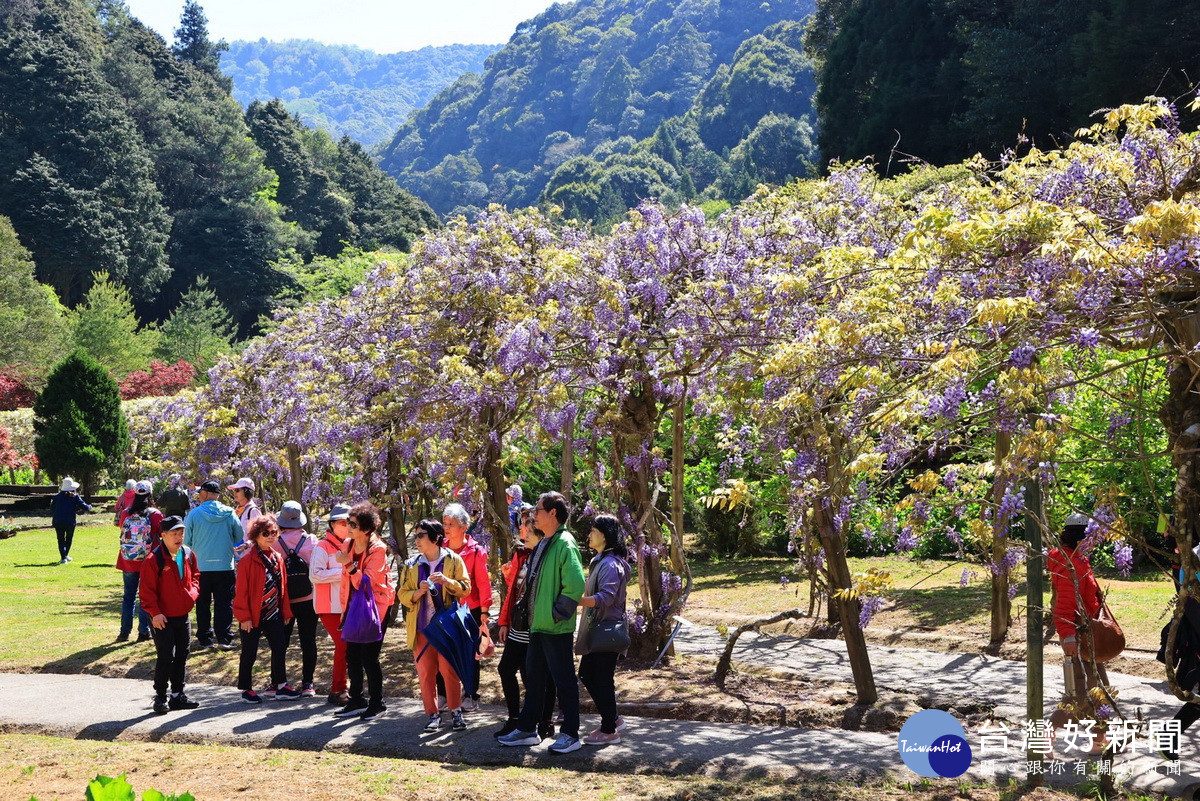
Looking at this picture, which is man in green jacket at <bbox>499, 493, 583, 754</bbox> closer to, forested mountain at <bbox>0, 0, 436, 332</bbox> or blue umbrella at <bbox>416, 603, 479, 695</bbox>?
blue umbrella at <bbox>416, 603, 479, 695</bbox>

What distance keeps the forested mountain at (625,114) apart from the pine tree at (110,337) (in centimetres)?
6156

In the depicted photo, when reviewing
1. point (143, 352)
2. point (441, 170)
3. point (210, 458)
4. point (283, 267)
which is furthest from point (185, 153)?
point (441, 170)

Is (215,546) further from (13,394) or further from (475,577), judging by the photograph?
(13,394)

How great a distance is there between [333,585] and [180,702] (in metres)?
1.50

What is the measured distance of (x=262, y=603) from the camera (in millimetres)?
8898

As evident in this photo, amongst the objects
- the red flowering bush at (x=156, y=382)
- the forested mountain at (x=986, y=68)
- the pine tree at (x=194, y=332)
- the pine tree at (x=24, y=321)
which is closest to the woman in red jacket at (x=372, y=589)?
the forested mountain at (x=986, y=68)

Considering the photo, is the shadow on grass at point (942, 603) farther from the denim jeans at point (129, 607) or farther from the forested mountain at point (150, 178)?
the forested mountain at point (150, 178)

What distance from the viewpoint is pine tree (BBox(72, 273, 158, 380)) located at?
46531mm

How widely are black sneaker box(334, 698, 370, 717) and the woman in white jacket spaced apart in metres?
0.34

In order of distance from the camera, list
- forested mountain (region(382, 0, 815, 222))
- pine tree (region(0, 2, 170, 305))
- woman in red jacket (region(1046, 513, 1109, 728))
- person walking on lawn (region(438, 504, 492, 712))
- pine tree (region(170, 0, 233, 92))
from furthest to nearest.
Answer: forested mountain (region(382, 0, 815, 222)), pine tree (region(170, 0, 233, 92)), pine tree (region(0, 2, 170, 305)), person walking on lawn (region(438, 504, 492, 712)), woman in red jacket (region(1046, 513, 1109, 728))

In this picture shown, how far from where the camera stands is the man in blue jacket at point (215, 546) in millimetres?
10945

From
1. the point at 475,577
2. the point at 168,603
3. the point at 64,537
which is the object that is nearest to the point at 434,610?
the point at 475,577

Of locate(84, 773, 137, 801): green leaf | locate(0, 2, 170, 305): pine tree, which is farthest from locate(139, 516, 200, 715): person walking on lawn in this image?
locate(0, 2, 170, 305): pine tree

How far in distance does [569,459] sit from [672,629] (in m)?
3.14
